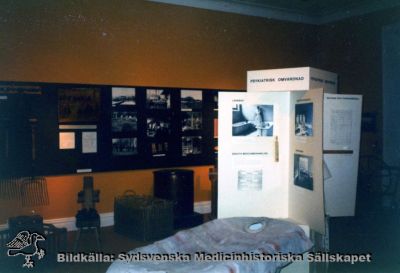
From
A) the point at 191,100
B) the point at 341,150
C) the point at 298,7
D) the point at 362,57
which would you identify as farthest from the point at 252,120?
the point at 298,7

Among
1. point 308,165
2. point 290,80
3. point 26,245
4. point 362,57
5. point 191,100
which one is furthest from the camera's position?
point 362,57

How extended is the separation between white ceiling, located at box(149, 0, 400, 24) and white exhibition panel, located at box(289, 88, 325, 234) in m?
3.66

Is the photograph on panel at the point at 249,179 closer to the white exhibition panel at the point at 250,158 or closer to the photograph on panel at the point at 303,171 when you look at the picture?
the white exhibition panel at the point at 250,158

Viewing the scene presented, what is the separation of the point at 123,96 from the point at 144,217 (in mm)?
1721

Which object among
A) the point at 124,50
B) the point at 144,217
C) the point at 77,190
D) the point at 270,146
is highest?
the point at 124,50

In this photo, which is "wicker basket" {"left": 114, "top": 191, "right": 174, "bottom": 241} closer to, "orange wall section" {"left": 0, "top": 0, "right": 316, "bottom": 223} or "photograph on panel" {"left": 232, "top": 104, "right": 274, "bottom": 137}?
"orange wall section" {"left": 0, "top": 0, "right": 316, "bottom": 223}

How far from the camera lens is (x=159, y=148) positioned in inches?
232

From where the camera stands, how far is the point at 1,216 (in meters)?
4.95

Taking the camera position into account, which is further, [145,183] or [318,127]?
[145,183]

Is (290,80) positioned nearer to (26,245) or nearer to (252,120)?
(252,120)

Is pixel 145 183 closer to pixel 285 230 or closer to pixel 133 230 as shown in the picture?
pixel 133 230

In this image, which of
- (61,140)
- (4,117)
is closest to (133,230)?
(61,140)

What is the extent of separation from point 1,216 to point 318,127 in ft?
13.2

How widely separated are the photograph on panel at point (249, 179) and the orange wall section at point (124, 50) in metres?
2.96
